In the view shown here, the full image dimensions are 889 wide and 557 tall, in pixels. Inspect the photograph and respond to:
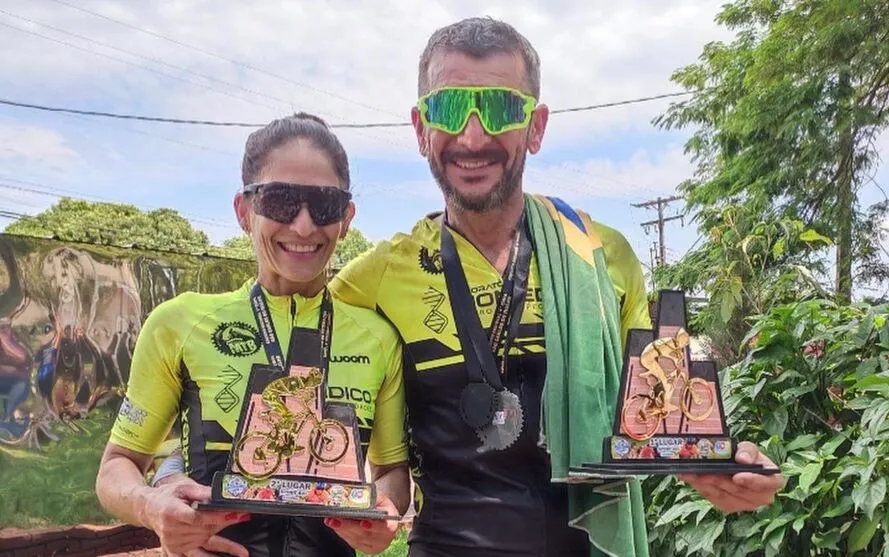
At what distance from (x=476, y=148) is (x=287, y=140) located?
1.62ft

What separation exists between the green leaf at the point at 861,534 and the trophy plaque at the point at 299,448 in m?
2.13

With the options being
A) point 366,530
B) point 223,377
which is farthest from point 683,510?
point 223,377

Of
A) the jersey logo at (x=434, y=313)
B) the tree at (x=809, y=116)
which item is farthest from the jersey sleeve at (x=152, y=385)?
the tree at (x=809, y=116)

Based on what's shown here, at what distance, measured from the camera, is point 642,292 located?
2453 mm

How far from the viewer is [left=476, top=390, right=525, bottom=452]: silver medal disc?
7.02 ft

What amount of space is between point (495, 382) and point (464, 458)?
21 centimetres

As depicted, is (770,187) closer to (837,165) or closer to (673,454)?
(837,165)

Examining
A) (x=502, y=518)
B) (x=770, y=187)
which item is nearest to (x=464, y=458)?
(x=502, y=518)

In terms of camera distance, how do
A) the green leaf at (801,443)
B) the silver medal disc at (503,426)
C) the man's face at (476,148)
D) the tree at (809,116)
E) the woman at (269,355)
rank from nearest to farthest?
the woman at (269,355) < the silver medal disc at (503,426) < the man's face at (476,148) < the green leaf at (801,443) < the tree at (809,116)

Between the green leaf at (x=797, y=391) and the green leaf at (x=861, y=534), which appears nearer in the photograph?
the green leaf at (x=861, y=534)

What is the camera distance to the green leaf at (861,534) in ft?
10.3

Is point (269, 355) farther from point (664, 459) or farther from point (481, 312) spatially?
point (664, 459)

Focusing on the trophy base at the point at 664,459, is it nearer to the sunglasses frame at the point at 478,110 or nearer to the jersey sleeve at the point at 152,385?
the sunglasses frame at the point at 478,110

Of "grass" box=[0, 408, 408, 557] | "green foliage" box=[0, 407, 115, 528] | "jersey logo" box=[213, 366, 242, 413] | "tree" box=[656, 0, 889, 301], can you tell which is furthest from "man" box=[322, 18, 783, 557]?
"tree" box=[656, 0, 889, 301]
